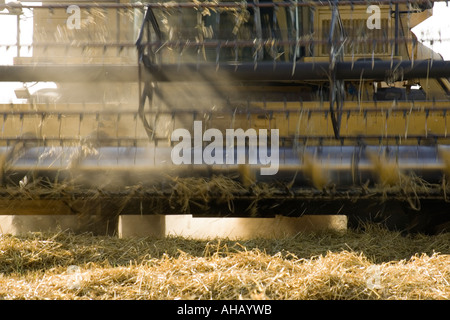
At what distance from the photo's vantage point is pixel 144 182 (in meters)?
3.82

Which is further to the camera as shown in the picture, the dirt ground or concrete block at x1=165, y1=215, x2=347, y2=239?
concrete block at x1=165, y1=215, x2=347, y2=239

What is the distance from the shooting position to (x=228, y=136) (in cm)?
415

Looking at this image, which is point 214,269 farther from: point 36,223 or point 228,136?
point 36,223

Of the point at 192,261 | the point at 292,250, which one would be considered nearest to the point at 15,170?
the point at 192,261

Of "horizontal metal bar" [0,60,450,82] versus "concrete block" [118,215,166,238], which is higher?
"horizontal metal bar" [0,60,450,82]

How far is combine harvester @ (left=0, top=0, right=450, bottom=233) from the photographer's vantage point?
150 inches

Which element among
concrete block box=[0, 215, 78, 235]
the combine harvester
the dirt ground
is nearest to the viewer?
the dirt ground

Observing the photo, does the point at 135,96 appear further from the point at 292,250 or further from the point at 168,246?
the point at 292,250

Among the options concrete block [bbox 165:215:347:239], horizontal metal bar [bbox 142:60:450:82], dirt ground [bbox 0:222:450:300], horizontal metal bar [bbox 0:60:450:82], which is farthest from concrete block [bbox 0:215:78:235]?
horizontal metal bar [bbox 142:60:450:82]

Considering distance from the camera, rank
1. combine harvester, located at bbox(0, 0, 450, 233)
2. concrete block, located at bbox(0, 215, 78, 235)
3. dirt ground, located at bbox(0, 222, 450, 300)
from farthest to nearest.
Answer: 1. concrete block, located at bbox(0, 215, 78, 235)
2. combine harvester, located at bbox(0, 0, 450, 233)
3. dirt ground, located at bbox(0, 222, 450, 300)

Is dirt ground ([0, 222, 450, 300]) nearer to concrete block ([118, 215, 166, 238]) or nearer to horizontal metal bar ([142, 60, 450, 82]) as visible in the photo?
concrete block ([118, 215, 166, 238])

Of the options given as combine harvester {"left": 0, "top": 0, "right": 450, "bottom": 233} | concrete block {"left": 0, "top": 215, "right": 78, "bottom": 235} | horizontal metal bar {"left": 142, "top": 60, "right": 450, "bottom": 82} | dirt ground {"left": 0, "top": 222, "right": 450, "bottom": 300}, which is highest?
horizontal metal bar {"left": 142, "top": 60, "right": 450, "bottom": 82}

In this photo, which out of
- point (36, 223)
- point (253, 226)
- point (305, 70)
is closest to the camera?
point (305, 70)

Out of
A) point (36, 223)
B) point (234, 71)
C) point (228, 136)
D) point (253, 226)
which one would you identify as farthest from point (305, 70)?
point (36, 223)
